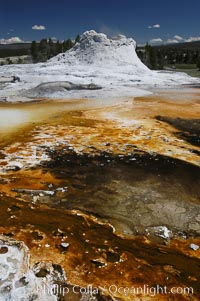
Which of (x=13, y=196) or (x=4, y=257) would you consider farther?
(x=13, y=196)

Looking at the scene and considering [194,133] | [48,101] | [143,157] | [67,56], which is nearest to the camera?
[143,157]

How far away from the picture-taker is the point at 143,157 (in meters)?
7.21

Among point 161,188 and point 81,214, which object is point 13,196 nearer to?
point 81,214

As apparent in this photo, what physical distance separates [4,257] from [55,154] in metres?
3.82

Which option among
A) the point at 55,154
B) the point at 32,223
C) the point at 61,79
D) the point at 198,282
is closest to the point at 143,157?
the point at 55,154

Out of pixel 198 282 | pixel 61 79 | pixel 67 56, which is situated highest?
pixel 67 56

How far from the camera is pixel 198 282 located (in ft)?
11.5

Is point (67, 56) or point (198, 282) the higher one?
point (67, 56)

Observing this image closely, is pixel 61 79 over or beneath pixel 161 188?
over

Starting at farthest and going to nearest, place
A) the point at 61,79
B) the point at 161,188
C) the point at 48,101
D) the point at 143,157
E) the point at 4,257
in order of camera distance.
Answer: the point at 61,79 < the point at 48,101 < the point at 143,157 < the point at 161,188 < the point at 4,257

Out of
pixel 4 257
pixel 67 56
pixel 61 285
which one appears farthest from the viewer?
pixel 67 56

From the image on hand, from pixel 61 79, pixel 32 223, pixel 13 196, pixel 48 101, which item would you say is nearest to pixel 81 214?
pixel 32 223

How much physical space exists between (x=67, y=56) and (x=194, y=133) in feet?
59.0

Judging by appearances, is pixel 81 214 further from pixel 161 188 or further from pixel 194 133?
pixel 194 133
